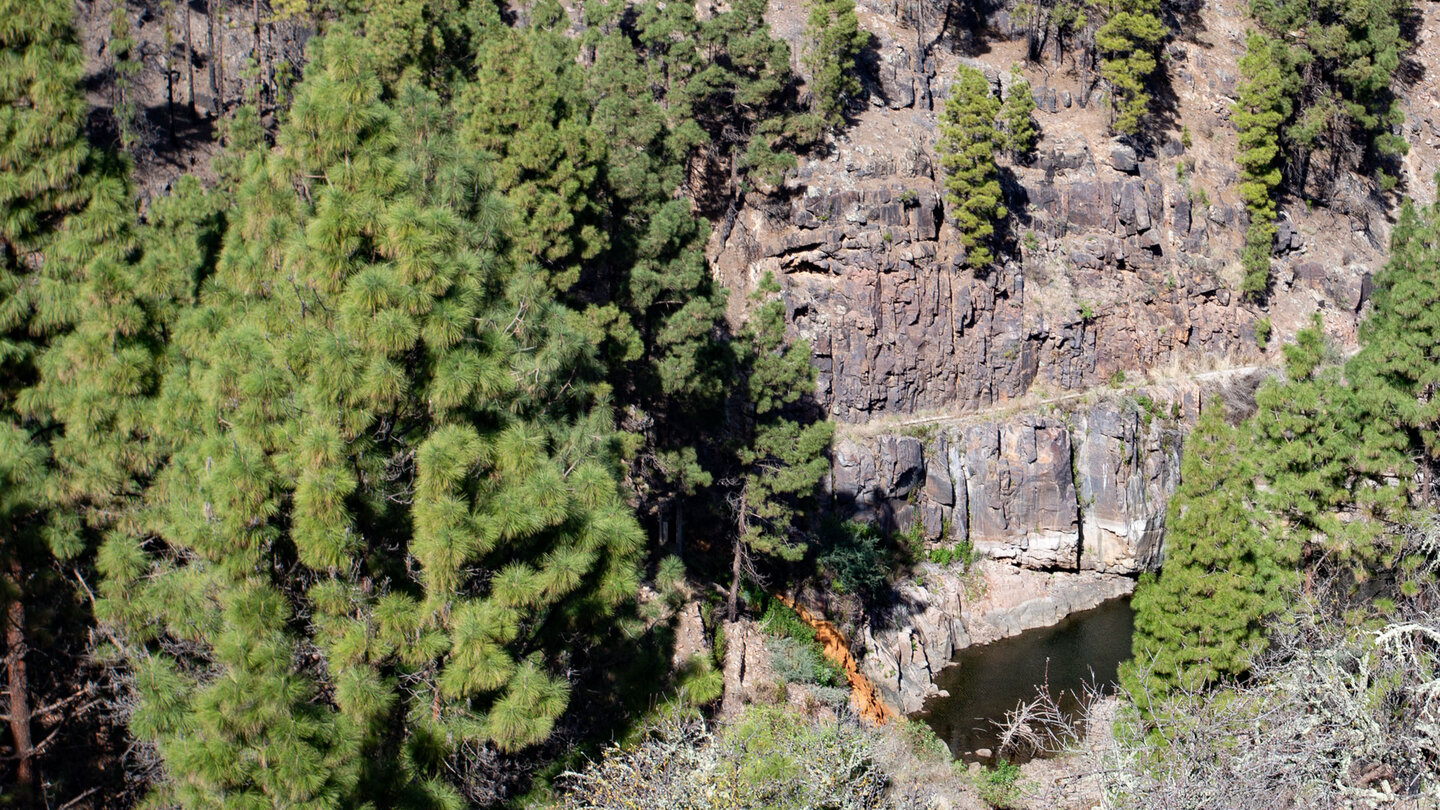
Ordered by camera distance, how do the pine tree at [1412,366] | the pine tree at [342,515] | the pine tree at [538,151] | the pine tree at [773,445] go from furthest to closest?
1. the pine tree at [773,445]
2. the pine tree at [538,151]
3. the pine tree at [1412,366]
4. the pine tree at [342,515]

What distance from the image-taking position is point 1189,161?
4025cm

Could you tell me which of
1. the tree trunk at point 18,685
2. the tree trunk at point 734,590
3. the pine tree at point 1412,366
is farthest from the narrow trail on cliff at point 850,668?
the tree trunk at point 18,685

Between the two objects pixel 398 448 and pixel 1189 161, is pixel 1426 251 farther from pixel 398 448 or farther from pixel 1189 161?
pixel 1189 161

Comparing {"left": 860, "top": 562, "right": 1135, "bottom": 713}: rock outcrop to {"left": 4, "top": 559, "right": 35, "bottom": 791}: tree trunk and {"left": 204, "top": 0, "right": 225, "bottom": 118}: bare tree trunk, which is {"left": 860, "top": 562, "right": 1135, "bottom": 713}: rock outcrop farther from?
{"left": 204, "top": 0, "right": 225, "bottom": 118}: bare tree trunk

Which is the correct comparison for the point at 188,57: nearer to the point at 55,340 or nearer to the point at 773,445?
the point at 773,445

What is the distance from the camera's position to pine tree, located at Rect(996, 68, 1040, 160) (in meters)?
37.7

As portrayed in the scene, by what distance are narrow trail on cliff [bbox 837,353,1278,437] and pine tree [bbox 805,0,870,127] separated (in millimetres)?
10733

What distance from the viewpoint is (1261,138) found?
3844cm

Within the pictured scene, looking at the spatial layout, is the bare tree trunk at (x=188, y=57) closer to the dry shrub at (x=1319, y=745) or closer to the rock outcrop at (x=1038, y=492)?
the rock outcrop at (x=1038, y=492)

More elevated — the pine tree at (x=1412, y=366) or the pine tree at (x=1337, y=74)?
the pine tree at (x=1337, y=74)

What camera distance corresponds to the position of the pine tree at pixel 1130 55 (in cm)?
3878

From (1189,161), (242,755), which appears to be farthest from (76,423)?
(1189,161)

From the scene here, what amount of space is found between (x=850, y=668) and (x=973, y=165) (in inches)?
721

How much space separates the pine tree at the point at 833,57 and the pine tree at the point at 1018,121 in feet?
20.5
